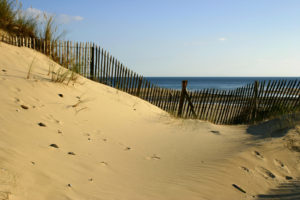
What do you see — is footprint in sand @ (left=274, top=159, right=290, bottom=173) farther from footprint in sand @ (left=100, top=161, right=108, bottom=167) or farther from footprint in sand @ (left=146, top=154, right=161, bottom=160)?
footprint in sand @ (left=100, top=161, right=108, bottom=167)

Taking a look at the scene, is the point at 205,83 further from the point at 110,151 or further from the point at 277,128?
the point at 110,151

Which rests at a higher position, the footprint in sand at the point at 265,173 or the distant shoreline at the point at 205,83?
the footprint in sand at the point at 265,173

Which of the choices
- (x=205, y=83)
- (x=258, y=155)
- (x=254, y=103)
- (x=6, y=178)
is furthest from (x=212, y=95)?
(x=205, y=83)

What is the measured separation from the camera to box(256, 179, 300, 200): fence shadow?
322 centimetres

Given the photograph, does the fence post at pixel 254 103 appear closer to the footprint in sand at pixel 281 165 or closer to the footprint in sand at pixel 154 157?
the footprint in sand at pixel 281 165

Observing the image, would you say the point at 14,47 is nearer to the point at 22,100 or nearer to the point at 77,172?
the point at 22,100

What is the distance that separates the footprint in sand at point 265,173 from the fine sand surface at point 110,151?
0.7 inches

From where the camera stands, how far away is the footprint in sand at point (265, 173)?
4007 mm

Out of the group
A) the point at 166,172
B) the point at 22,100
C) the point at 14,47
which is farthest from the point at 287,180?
the point at 14,47

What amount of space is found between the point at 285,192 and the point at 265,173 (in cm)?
70

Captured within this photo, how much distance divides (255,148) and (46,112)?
3.96 metres

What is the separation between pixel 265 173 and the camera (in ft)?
13.5

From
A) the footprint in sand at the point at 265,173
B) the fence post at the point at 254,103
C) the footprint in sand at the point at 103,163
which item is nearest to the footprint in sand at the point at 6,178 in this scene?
the footprint in sand at the point at 103,163

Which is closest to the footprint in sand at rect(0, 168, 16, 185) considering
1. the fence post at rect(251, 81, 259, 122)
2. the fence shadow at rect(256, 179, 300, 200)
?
the fence shadow at rect(256, 179, 300, 200)
